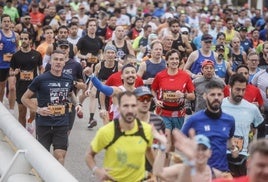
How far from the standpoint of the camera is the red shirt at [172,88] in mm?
9977

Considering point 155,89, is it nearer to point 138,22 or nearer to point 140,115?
point 140,115

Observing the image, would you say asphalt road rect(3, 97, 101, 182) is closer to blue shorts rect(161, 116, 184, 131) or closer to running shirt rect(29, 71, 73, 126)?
running shirt rect(29, 71, 73, 126)

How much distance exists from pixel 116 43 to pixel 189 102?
115 inches

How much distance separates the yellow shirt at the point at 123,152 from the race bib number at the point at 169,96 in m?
3.18

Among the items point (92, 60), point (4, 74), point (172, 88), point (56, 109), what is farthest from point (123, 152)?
point (92, 60)

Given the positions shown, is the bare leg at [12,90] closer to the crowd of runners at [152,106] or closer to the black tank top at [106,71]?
the crowd of runners at [152,106]

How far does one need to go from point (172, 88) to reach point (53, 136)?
1.77 m

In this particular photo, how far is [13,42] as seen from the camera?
13.5m

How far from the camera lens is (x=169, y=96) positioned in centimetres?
1005

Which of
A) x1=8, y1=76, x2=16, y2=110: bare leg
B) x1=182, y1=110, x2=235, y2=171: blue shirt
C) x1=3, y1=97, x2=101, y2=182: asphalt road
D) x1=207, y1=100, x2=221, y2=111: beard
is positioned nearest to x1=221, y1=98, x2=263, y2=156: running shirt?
x1=182, y1=110, x2=235, y2=171: blue shirt

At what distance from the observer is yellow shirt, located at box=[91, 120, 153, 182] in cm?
666

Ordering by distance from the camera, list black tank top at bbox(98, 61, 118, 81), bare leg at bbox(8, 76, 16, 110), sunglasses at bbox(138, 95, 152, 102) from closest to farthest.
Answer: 1. sunglasses at bbox(138, 95, 152, 102)
2. black tank top at bbox(98, 61, 118, 81)
3. bare leg at bbox(8, 76, 16, 110)

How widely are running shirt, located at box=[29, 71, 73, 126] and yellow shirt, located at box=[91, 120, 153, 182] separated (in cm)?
256

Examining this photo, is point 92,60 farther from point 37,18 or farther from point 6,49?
point 37,18
